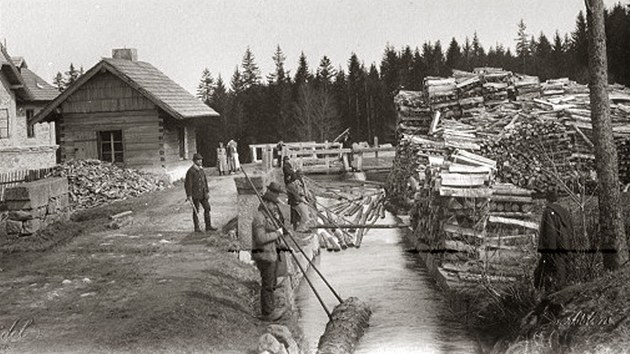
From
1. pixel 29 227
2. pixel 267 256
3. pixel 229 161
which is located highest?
pixel 229 161

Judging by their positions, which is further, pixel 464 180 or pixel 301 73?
pixel 301 73

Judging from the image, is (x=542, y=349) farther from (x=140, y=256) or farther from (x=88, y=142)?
(x=88, y=142)

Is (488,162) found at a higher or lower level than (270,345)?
higher

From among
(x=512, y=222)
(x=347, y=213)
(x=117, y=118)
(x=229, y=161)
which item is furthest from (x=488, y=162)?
(x=229, y=161)

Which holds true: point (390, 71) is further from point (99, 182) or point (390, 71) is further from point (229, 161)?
point (99, 182)

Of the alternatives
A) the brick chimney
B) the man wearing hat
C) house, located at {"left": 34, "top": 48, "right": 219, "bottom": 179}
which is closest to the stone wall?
the man wearing hat

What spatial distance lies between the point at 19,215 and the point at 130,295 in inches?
223

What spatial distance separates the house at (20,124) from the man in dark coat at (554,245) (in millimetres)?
31275

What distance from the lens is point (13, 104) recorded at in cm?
3747

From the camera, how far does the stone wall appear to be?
567 inches

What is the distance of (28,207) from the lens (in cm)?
1467

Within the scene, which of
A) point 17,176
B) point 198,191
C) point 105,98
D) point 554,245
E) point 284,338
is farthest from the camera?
point 105,98

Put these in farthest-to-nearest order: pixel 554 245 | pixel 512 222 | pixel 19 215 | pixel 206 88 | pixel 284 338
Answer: pixel 206 88 → pixel 19 215 → pixel 512 222 → pixel 554 245 → pixel 284 338
